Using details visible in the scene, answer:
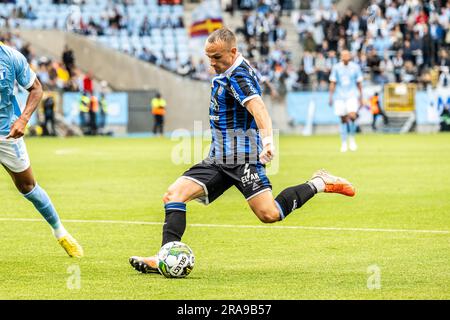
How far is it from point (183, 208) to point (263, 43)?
3827 cm

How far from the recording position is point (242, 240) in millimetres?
12406

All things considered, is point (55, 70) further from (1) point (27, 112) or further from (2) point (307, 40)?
(1) point (27, 112)

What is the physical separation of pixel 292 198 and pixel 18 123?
8.96ft

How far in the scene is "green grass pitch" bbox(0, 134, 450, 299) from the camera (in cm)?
898

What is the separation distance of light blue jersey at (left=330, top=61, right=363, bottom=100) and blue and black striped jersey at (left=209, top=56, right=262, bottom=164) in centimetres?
2013

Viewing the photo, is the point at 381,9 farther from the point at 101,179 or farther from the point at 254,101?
the point at 254,101

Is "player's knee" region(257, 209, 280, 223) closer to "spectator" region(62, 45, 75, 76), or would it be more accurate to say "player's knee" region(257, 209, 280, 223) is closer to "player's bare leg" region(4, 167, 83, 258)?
"player's bare leg" region(4, 167, 83, 258)

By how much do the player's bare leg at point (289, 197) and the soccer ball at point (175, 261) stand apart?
2.78ft

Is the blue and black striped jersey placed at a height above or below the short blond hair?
below

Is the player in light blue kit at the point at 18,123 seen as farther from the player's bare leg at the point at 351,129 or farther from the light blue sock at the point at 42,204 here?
the player's bare leg at the point at 351,129

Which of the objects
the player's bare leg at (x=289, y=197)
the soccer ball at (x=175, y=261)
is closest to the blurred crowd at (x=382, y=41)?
the player's bare leg at (x=289, y=197)

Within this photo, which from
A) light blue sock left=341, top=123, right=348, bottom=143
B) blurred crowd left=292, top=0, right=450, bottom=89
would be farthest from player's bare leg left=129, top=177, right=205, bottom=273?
blurred crowd left=292, top=0, right=450, bottom=89
